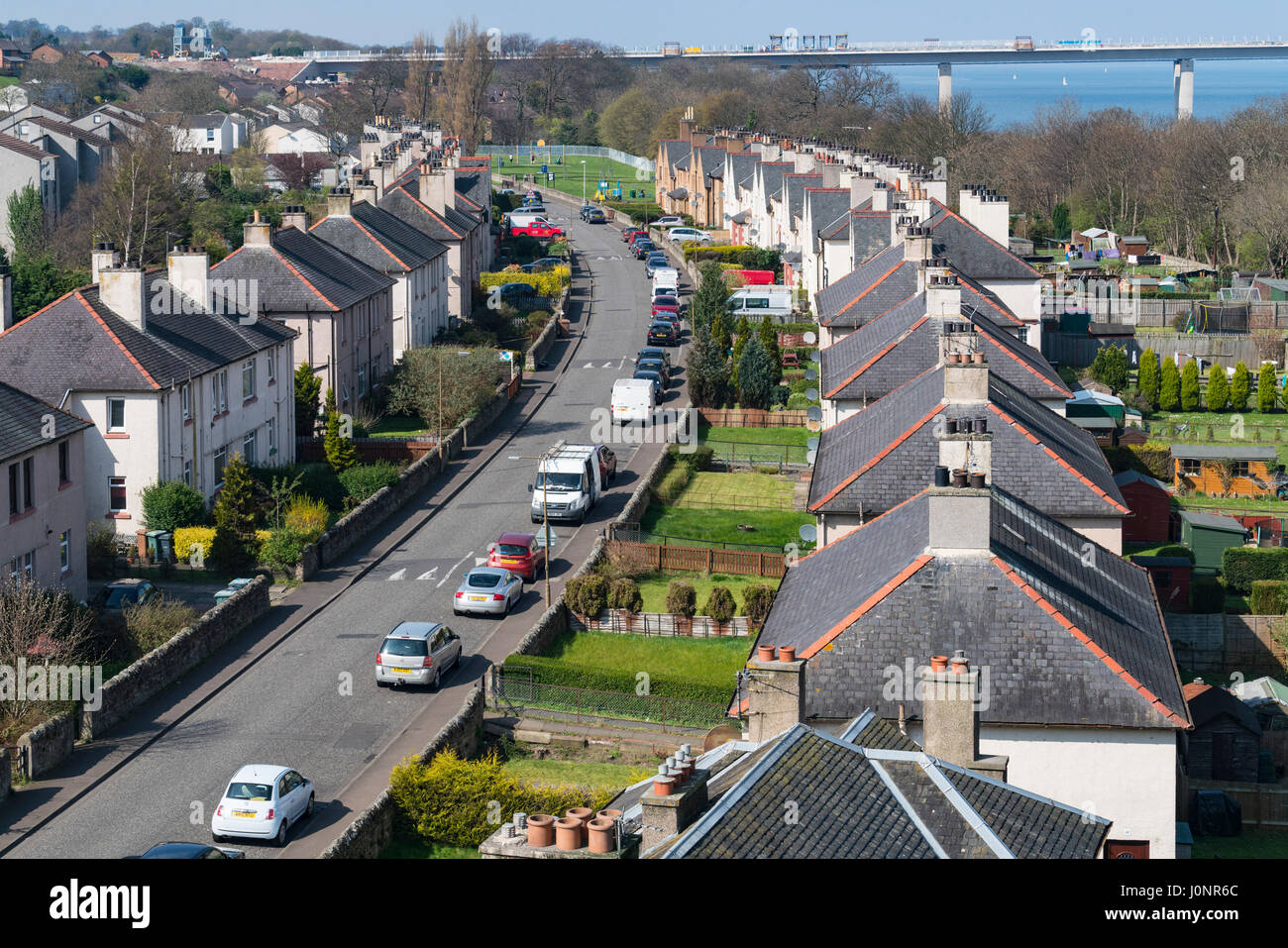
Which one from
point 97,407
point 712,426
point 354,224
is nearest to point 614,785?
point 97,407

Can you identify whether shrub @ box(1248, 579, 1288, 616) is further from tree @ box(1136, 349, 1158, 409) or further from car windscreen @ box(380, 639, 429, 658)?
tree @ box(1136, 349, 1158, 409)

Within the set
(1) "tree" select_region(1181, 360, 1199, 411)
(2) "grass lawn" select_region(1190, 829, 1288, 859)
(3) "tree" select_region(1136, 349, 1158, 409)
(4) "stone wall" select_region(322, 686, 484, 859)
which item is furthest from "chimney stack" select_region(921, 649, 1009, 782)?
(1) "tree" select_region(1181, 360, 1199, 411)

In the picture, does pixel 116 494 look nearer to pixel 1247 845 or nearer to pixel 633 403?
pixel 633 403

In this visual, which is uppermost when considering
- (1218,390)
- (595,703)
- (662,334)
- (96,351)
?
(96,351)

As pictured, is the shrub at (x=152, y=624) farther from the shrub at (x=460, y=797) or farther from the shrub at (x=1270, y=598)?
the shrub at (x=1270, y=598)

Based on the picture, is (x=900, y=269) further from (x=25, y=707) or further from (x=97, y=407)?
(x=25, y=707)

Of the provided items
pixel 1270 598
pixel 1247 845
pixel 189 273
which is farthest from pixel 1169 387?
pixel 1247 845

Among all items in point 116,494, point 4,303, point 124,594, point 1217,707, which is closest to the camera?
point 1217,707
